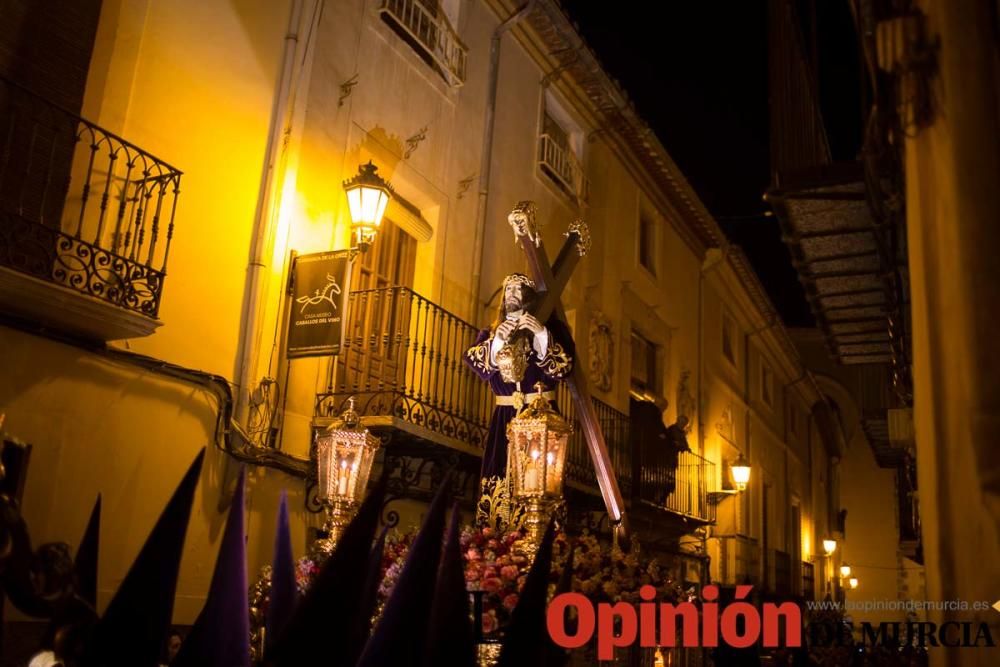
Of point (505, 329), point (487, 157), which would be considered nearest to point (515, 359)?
point (505, 329)

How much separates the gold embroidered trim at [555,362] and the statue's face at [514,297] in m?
0.36

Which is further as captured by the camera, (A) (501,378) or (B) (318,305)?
(B) (318,305)

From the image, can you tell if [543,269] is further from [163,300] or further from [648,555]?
[648,555]

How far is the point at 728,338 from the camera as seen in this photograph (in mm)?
22609

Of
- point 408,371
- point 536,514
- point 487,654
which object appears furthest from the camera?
point 408,371

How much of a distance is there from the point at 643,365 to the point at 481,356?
1086cm

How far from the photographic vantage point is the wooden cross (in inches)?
260

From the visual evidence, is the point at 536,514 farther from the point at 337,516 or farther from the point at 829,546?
the point at 829,546

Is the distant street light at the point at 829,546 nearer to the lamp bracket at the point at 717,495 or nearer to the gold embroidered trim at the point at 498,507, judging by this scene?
the lamp bracket at the point at 717,495

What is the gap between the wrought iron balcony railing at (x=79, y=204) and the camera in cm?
616

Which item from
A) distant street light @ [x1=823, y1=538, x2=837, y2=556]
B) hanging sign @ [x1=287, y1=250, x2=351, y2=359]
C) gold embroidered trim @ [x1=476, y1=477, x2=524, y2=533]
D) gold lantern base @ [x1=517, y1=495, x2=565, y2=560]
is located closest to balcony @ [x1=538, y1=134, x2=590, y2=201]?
hanging sign @ [x1=287, y1=250, x2=351, y2=359]

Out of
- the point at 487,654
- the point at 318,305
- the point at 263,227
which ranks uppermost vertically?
the point at 263,227

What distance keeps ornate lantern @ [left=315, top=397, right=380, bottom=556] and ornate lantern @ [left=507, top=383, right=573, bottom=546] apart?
1.32m

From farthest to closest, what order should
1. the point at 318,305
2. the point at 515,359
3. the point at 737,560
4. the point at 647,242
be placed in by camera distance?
the point at 737,560
the point at 647,242
the point at 318,305
the point at 515,359
